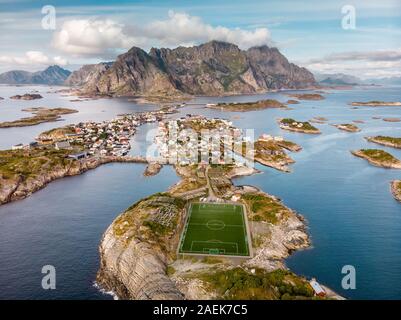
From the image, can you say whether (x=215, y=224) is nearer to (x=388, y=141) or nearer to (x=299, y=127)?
(x=388, y=141)

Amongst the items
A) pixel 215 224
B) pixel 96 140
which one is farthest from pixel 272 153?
pixel 96 140

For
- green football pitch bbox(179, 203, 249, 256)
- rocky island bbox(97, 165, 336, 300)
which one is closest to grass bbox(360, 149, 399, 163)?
rocky island bbox(97, 165, 336, 300)

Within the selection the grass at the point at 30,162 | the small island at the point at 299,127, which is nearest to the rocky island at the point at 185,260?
the grass at the point at 30,162

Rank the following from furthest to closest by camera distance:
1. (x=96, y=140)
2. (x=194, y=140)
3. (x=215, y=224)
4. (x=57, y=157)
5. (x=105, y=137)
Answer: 1. (x=105, y=137)
2. (x=96, y=140)
3. (x=194, y=140)
4. (x=57, y=157)
5. (x=215, y=224)

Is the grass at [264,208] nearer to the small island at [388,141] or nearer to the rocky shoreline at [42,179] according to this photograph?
the rocky shoreline at [42,179]

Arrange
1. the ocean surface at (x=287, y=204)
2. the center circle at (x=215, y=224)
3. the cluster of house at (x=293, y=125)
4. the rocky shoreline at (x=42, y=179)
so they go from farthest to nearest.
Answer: the cluster of house at (x=293, y=125) → the rocky shoreline at (x=42, y=179) → the center circle at (x=215, y=224) → the ocean surface at (x=287, y=204)

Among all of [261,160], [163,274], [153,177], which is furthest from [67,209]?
[261,160]

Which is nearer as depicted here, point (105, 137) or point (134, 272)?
point (134, 272)
